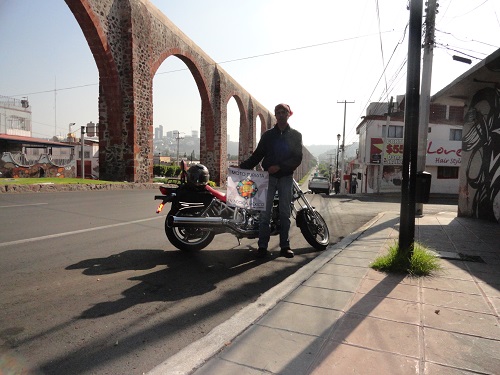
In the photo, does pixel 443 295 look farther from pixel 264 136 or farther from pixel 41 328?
pixel 41 328

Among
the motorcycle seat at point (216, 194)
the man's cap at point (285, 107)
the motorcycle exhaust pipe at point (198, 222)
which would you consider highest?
the man's cap at point (285, 107)

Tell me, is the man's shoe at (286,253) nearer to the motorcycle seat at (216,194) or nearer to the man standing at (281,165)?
the man standing at (281,165)

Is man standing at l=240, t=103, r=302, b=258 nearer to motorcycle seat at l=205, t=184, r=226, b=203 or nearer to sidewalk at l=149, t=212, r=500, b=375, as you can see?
motorcycle seat at l=205, t=184, r=226, b=203

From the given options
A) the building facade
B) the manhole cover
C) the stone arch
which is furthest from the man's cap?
the building facade

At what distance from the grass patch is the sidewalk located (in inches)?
4.4

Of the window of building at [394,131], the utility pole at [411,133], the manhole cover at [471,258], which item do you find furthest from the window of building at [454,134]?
the utility pole at [411,133]

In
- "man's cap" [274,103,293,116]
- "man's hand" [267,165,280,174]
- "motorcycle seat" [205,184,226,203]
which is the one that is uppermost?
"man's cap" [274,103,293,116]

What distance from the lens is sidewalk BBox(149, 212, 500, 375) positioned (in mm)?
1841

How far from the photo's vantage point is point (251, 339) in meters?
2.12

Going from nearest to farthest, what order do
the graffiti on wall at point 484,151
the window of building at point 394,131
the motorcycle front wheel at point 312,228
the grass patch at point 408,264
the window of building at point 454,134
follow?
the grass patch at point 408,264
the motorcycle front wheel at point 312,228
the graffiti on wall at point 484,151
the window of building at point 454,134
the window of building at point 394,131

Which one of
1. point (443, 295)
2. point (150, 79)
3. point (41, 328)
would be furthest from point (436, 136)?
point (41, 328)

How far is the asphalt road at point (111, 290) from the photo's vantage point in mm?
2043

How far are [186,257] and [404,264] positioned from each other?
2450 mm

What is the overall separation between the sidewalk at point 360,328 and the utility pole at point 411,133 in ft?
1.65
